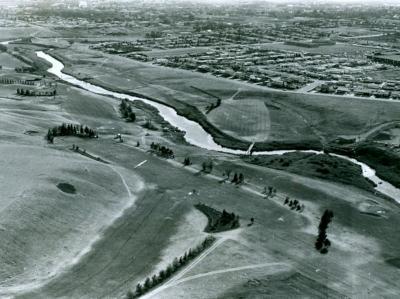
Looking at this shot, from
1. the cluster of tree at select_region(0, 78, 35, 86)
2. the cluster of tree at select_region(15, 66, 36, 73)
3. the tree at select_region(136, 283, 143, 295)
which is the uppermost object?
the cluster of tree at select_region(15, 66, 36, 73)

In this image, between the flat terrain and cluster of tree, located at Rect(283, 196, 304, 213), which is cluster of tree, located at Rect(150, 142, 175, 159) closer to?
the flat terrain

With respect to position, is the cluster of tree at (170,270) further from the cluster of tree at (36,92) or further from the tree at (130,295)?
the cluster of tree at (36,92)

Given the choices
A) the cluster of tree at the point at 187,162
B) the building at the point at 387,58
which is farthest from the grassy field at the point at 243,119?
the building at the point at 387,58

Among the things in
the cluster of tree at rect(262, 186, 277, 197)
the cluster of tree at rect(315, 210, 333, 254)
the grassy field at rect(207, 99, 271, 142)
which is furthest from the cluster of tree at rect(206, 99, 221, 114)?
the cluster of tree at rect(315, 210, 333, 254)

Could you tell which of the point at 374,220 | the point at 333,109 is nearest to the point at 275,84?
the point at 333,109

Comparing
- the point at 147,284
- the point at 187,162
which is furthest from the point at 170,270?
the point at 187,162

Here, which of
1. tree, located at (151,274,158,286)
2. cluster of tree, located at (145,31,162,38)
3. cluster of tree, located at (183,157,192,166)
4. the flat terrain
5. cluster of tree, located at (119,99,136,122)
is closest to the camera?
tree, located at (151,274,158,286)

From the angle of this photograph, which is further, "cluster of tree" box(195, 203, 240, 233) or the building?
the building
